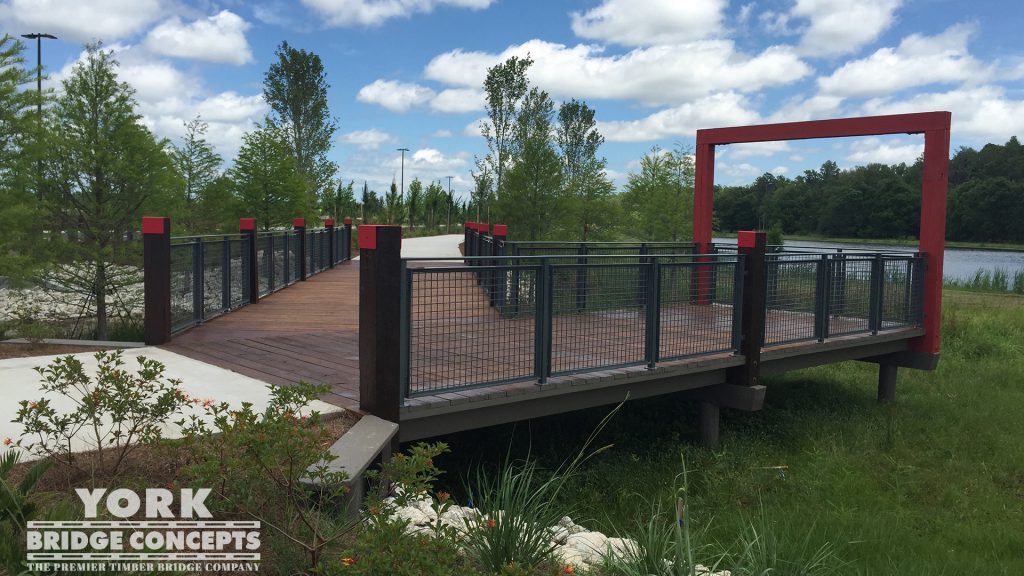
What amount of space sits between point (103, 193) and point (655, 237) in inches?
943

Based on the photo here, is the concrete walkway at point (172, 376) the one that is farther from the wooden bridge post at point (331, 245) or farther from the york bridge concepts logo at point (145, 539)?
the wooden bridge post at point (331, 245)

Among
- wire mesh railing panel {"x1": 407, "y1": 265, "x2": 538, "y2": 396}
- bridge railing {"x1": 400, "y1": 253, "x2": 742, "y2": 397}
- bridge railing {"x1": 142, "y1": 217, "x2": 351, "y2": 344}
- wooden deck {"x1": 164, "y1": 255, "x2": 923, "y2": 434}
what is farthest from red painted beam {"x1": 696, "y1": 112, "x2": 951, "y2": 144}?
bridge railing {"x1": 142, "y1": 217, "x2": 351, "y2": 344}

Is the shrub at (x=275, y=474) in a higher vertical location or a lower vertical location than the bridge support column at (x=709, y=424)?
higher

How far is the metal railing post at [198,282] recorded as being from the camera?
976cm

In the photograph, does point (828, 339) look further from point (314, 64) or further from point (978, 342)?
point (314, 64)

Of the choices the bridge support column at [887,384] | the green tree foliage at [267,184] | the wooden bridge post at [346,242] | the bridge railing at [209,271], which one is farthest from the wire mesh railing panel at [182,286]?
the green tree foliage at [267,184]

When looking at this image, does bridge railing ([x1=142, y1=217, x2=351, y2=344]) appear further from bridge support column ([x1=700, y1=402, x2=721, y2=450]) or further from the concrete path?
bridge support column ([x1=700, y1=402, x2=721, y2=450])

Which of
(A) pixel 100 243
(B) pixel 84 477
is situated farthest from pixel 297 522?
(A) pixel 100 243

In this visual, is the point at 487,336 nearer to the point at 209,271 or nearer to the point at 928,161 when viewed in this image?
the point at 209,271

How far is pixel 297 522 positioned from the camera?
408 cm

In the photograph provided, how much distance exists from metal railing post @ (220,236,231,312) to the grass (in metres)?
4.43

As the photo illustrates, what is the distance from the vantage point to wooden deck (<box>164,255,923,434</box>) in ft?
20.5

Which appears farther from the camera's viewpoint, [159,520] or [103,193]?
[103,193]

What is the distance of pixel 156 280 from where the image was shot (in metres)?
8.48
